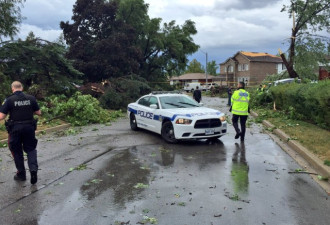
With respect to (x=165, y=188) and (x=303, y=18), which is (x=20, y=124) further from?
(x=303, y=18)

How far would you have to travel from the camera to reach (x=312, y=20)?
2588 cm

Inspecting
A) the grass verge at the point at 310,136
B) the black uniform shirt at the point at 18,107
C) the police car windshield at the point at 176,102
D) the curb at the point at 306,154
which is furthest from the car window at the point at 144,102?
the black uniform shirt at the point at 18,107

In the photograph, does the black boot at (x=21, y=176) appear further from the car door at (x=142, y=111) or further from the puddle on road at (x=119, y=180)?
the car door at (x=142, y=111)

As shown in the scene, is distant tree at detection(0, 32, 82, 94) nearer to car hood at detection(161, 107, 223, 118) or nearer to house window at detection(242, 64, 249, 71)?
car hood at detection(161, 107, 223, 118)

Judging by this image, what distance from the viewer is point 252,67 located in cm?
6912

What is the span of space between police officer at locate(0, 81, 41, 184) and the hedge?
8.15 meters

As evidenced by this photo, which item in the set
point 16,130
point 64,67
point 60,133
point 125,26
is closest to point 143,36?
point 125,26

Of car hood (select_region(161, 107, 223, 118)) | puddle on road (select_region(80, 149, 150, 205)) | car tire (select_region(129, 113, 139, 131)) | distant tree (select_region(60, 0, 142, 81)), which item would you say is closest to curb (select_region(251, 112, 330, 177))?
car hood (select_region(161, 107, 223, 118))

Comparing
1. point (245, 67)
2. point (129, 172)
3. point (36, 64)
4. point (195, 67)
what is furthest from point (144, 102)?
point (195, 67)

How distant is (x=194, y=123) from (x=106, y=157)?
101 inches

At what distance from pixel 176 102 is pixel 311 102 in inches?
191

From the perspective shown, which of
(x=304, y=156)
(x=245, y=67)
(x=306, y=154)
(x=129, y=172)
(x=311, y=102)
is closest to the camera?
(x=129, y=172)

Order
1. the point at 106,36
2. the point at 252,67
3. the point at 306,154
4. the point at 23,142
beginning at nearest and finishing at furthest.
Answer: the point at 23,142
the point at 306,154
the point at 106,36
the point at 252,67

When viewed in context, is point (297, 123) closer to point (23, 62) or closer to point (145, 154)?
point (145, 154)
